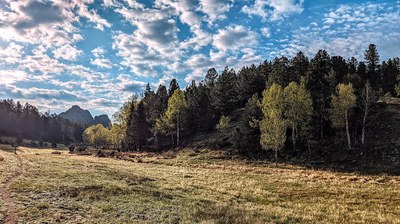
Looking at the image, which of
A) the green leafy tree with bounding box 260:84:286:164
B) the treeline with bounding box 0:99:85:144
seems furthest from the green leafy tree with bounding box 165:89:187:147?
the treeline with bounding box 0:99:85:144

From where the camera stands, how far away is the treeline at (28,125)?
538 feet

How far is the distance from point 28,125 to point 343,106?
167 m

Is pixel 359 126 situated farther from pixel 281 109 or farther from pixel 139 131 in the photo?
pixel 139 131

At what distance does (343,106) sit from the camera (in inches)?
2500

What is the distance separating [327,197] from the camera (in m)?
29.0

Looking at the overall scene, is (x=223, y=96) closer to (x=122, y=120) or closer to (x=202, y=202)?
(x=122, y=120)

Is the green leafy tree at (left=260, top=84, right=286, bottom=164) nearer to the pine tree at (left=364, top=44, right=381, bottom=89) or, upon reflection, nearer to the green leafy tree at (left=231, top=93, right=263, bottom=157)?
the green leafy tree at (left=231, top=93, right=263, bottom=157)

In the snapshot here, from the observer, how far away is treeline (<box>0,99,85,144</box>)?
6457 inches

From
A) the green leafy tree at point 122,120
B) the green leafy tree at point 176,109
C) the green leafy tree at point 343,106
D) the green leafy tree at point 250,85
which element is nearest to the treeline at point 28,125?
Result: the green leafy tree at point 122,120

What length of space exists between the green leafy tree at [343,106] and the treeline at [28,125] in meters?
149

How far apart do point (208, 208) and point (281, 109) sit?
1917 inches

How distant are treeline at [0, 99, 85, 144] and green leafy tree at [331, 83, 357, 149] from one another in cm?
14886

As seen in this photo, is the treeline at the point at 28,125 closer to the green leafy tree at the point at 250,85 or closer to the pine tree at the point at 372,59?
the green leafy tree at the point at 250,85

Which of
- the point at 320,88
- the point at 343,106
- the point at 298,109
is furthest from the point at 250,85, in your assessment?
the point at 343,106
